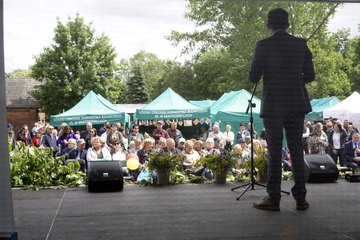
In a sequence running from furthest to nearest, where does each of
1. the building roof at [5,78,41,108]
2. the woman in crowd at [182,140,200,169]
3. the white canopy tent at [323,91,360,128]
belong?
the white canopy tent at [323,91,360,128] → the woman in crowd at [182,140,200,169] → the building roof at [5,78,41,108]

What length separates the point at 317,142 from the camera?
665 cm

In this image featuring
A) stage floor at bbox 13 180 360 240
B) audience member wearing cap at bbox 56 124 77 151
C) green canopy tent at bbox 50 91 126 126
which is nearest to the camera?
stage floor at bbox 13 180 360 240

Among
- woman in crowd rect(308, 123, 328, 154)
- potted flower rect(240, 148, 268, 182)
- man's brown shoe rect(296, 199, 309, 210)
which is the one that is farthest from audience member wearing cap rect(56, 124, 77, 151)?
man's brown shoe rect(296, 199, 309, 210)

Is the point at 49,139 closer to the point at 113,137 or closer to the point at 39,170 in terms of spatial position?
the point at 113,137

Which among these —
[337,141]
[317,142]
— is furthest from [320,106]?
[337,141]

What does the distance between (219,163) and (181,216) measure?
1.94m

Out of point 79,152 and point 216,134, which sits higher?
point 216,134

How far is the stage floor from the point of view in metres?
2.29

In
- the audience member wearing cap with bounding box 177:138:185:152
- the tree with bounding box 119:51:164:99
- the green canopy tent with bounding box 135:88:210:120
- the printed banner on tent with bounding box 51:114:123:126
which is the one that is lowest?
the audience member wearing cap with bounding box 177:138:185:152

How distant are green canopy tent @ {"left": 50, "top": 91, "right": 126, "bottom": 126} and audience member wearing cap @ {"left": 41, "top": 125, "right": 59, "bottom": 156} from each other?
59 centimetres

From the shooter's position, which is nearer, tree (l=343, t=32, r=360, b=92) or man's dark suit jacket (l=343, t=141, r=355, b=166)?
tree (l=343, t=32, r=360, b=92)

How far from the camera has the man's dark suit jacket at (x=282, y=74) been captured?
2951 mm

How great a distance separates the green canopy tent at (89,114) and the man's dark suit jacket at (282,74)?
461cm

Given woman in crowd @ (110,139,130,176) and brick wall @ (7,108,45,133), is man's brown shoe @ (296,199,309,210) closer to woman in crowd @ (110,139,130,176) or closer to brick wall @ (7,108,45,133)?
woman in crowd @ (110,139,130,176)
